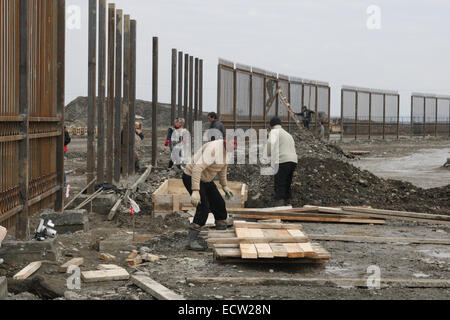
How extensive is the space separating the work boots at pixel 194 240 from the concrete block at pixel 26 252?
1.84 metres

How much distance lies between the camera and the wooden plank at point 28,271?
6.98m

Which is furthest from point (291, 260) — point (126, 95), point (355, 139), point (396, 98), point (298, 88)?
point (396, 98)

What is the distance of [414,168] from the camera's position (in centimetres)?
2391

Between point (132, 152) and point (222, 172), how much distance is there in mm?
7871

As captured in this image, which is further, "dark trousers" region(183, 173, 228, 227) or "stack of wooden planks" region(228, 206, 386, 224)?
"stack of wooden planks" region(228, 206, 386, 224)

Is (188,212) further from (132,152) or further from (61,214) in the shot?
(132,152)

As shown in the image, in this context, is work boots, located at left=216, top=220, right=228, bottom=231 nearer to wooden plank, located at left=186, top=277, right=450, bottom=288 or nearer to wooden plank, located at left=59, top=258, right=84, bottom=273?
wooden plank, located at left=59, top=258, right=84, bottom=273

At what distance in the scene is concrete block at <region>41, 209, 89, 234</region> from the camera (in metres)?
10.3

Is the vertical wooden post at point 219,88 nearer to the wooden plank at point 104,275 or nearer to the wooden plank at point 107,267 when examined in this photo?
the wooden plank at point 107,267

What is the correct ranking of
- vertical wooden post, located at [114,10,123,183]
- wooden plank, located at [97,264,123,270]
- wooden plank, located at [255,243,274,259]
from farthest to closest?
1. vertical wooden post, located at [114,10,123,183]
2. wooden plank, located at [255,243,274,259]
3. wooden plank, located at [97,264,123,270]

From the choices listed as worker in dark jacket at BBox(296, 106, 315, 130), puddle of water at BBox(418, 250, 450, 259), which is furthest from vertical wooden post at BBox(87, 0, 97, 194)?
worker in dark jacket at BBox(296, 106, 315, 130)

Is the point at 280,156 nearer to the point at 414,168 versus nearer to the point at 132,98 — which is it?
the point at 132,98

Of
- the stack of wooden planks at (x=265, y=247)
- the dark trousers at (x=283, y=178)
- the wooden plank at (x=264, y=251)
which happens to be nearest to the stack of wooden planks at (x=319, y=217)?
the dark trousers at (x=283, y=178)

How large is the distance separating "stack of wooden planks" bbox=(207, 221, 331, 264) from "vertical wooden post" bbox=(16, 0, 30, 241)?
227 centimetres
